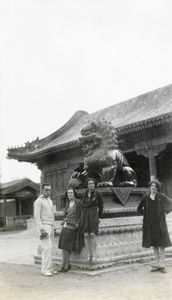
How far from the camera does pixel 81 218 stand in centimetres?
579

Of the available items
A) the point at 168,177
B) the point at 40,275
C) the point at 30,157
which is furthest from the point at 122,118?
the point at 40,275

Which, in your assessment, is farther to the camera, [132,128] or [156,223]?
[132,128]

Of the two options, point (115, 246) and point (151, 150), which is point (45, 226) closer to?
point (115, 246)

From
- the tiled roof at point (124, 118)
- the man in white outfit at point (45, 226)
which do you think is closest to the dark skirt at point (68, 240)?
the man in white outfit at point (45, 226)

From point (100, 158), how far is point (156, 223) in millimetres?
1877

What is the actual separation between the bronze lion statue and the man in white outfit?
1.22 metres

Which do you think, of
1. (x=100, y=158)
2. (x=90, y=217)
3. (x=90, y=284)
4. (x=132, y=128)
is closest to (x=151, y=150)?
(x=132, y=128)

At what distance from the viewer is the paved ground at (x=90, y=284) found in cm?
416

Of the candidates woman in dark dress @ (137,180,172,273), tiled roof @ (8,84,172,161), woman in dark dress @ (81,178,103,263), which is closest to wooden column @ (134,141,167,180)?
tiled roof @ (8,84,172,161)

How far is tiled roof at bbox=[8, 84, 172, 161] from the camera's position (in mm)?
12781

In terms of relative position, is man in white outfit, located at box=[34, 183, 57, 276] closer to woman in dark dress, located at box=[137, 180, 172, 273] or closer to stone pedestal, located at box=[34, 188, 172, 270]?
stone pedestal, located at box=[34, 188, 172, 270]

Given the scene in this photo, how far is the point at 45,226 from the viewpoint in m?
5.84

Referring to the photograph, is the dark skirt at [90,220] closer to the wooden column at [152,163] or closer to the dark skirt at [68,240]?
the dark skirt at [68,240]

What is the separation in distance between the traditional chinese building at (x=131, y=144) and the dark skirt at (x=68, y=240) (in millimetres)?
6510
